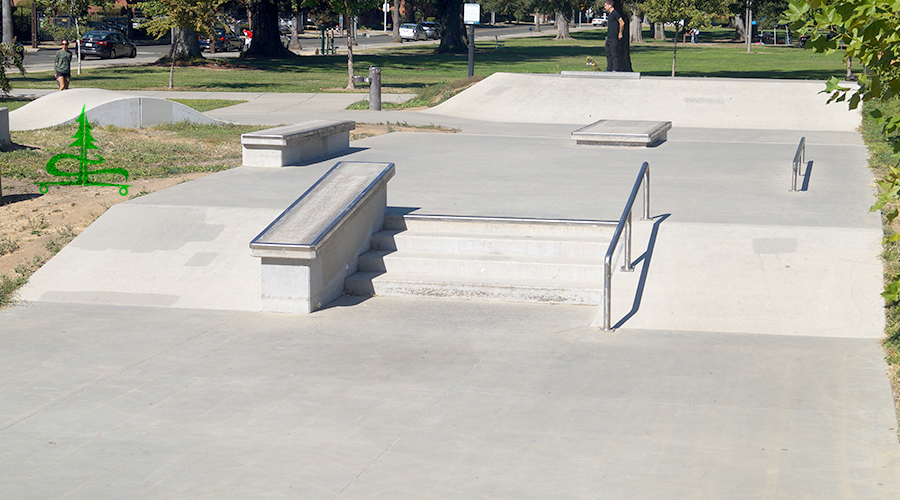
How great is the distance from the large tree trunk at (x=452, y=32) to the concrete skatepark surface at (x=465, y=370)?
45093mm

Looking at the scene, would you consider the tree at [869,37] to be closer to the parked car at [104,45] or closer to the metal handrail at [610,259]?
the metal handrail at [610,259]

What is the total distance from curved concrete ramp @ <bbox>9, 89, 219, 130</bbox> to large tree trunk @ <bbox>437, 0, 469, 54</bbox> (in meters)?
37.1

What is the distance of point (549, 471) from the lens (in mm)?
5070

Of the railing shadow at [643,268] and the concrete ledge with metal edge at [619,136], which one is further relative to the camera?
the concrete ledge with metal edge at [619,136]

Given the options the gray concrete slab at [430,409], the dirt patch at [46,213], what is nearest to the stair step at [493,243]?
the gray concrete slab at [430,409]

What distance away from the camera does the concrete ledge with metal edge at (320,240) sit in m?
8.34

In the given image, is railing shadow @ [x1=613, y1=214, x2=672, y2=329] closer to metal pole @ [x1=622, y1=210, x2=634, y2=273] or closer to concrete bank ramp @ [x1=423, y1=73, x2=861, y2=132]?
metal pole @ [x1=622, y1=210, x2=634, y2=273]

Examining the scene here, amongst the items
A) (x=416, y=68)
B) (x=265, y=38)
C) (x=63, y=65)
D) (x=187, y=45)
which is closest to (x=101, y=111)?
(x=63, y=65)

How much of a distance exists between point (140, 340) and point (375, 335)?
1.94 meters

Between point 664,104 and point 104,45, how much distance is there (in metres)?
35.6

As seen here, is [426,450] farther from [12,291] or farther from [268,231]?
[12,291]

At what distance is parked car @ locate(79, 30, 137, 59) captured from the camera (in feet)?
157

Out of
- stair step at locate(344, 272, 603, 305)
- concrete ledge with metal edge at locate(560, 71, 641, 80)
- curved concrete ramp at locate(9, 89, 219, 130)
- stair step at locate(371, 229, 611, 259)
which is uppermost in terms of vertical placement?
concrete ledge with metal edge at locate(560, 71, 641, 80)

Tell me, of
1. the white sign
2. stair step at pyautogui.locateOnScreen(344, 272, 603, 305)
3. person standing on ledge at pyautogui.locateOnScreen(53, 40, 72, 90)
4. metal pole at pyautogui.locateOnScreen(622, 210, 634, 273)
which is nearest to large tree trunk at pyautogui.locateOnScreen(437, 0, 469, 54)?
the white sign
